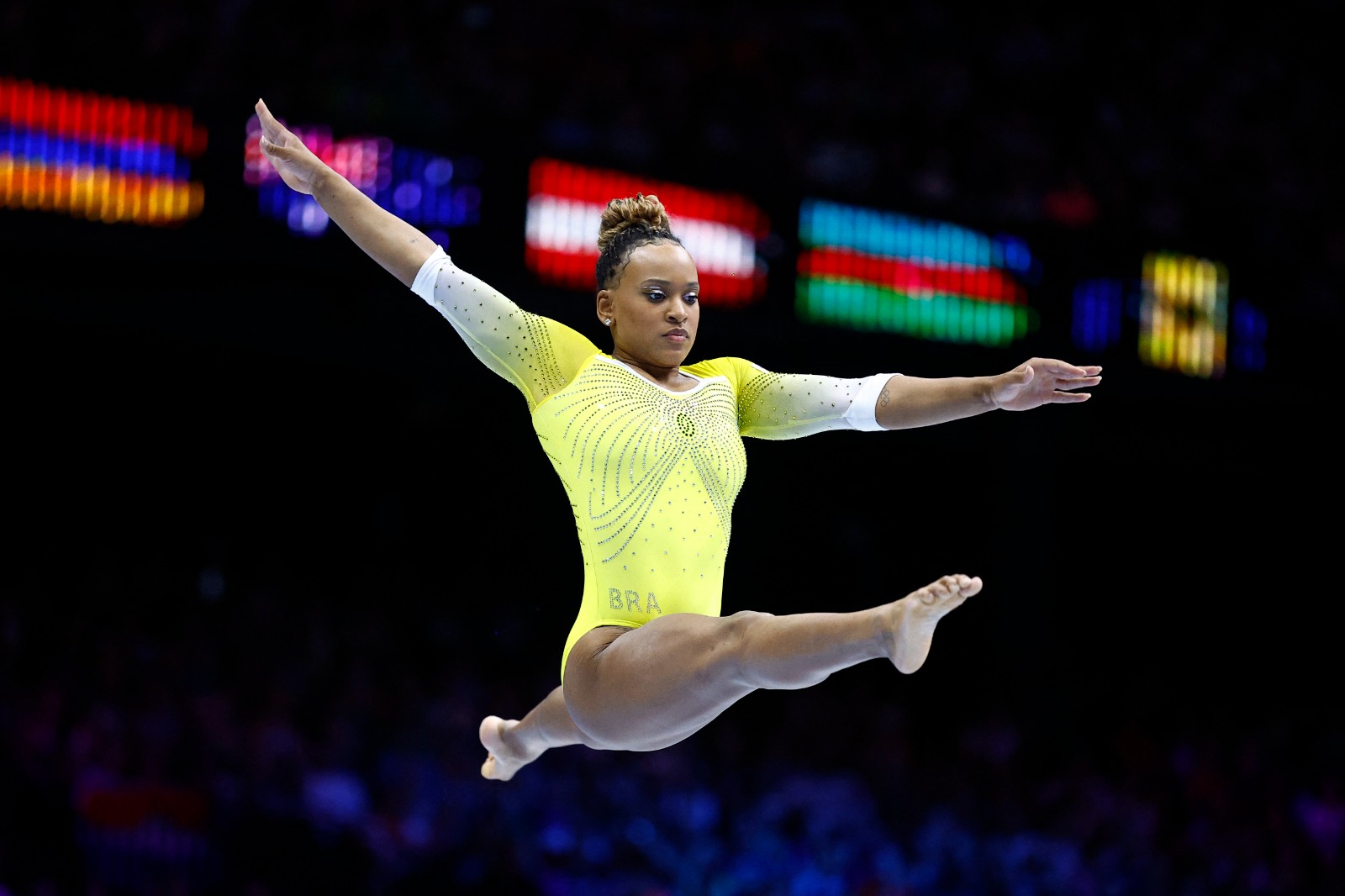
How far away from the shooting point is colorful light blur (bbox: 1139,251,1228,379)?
1081cm

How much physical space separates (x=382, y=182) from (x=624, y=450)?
4474mm

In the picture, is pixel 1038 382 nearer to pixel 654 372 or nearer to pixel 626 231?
pixel 654 372

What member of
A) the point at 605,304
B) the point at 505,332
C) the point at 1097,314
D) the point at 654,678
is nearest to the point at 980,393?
the point at 605,304

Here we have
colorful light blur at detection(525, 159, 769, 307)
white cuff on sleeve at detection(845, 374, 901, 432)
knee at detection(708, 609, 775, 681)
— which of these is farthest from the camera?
colorful light blur at detection(525, 159, 769, 307)

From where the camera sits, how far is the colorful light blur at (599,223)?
887 centimetres

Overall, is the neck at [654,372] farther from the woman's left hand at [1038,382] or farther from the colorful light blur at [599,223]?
the colorful light blur at [599,223]

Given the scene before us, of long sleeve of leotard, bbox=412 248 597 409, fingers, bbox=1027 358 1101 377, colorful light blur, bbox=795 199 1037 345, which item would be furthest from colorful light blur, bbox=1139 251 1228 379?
long sleeve of leotard, bbox=412 248 597 409

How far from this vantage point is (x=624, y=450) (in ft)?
14.5

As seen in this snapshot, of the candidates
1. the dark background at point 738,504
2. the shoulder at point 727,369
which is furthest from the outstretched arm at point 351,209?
the dark background at point 738,504

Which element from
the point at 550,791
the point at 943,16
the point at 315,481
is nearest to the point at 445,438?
the point at 315,481

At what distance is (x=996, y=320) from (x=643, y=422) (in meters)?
6.36

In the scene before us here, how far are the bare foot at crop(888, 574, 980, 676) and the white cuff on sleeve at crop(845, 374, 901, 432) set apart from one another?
1.21 m

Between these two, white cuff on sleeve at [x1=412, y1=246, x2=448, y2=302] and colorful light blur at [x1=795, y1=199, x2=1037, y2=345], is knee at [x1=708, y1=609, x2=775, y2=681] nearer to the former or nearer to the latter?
white cuff on sleeve at [x1=412, y1=246, x2=448, y2=302]

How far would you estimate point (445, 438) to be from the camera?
11.5 m
